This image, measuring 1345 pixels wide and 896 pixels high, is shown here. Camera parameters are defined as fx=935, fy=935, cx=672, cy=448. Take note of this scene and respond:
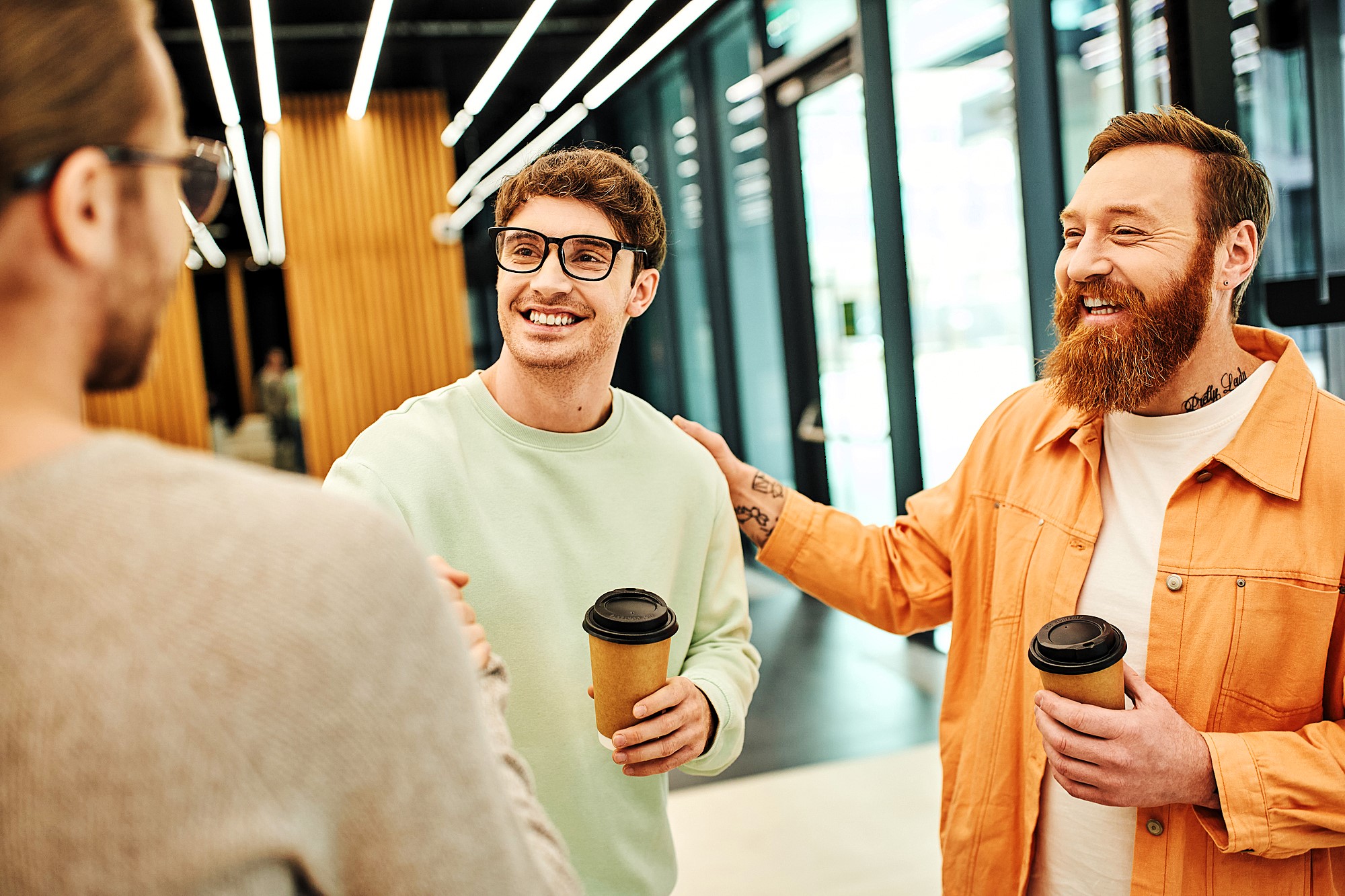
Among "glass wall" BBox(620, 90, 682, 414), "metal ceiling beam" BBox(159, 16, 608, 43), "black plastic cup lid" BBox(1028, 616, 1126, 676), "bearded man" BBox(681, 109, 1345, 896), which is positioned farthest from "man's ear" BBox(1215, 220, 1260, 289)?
"glass wall" BBox(620, 90, 682, 414)

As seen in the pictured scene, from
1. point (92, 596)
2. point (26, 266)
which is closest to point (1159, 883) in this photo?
point (92, 596)

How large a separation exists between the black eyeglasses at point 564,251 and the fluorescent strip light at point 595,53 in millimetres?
4074

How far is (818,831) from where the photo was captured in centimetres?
318

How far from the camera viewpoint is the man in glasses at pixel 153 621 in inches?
A: 22.3

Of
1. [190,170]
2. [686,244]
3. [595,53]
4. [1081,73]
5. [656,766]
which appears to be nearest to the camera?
[190,170]

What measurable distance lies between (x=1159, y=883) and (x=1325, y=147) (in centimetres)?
189

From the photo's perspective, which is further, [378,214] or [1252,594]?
[378,214]

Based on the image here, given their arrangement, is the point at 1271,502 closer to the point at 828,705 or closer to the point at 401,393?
the point at 828,705

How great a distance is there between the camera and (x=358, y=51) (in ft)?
25.9

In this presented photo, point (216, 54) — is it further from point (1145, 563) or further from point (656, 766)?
point (1145, 563)

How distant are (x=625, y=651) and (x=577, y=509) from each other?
35cm

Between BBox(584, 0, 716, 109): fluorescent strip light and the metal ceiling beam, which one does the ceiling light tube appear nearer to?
the metal ceiling beam

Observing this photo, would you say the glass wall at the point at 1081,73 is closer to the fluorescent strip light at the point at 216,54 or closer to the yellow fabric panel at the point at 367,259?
the fluorescent strip light at the point at 216,54

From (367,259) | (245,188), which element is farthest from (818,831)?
(245,188)
